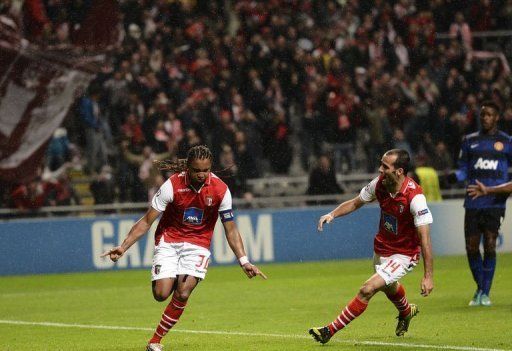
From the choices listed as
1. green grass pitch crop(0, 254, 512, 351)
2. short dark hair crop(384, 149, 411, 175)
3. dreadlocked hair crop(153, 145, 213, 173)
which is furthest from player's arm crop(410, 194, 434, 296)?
dreadlocked hair crop(153, 145, 213, 173)

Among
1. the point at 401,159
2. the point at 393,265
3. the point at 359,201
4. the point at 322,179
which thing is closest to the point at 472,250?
the point at 359,201

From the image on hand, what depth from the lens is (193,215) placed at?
33.1 feet

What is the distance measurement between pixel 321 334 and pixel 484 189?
10.5 feet

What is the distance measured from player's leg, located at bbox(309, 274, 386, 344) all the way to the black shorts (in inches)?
145

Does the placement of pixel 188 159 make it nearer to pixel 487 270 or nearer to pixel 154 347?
pixel 154 347

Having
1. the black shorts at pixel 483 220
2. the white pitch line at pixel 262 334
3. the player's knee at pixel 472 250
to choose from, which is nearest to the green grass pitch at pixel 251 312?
the white pitch line at pixel 262 334

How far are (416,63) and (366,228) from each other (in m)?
5.78

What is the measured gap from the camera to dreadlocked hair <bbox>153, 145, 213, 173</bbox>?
9.74 meters

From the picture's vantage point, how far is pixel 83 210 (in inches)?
843

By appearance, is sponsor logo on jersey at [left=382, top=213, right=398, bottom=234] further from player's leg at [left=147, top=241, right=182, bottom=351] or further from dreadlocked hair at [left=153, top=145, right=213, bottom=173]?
player's leg at [left=147, top=241, right=182, bottom=351]

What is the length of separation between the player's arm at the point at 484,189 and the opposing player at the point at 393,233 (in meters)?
2.15

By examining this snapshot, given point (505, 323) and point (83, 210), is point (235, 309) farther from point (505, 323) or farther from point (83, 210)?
point (83, 210)

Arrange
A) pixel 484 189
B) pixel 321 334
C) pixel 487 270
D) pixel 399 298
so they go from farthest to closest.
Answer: pixel 487 270 → pixel 484 189 → pixel 399 298 → pixel 321 334

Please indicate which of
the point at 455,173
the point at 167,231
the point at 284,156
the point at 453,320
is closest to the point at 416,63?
the point at 284,156
